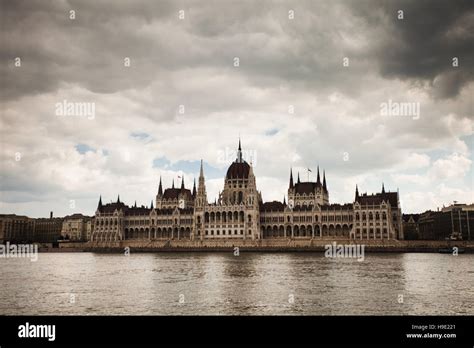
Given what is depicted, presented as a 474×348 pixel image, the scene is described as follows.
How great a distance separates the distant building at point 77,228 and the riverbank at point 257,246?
144 ft

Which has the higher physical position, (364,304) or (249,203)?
(249,203)

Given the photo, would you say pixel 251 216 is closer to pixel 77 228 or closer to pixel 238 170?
pixel 238 170

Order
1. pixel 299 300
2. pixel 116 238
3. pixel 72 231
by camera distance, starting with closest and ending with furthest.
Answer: pixel 299 300
pixel 116 238
pixel 72 231

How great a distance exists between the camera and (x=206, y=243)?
10875cm

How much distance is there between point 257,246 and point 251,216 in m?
19.1

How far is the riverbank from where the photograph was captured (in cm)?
9162

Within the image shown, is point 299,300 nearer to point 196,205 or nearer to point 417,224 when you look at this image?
point 196,205
